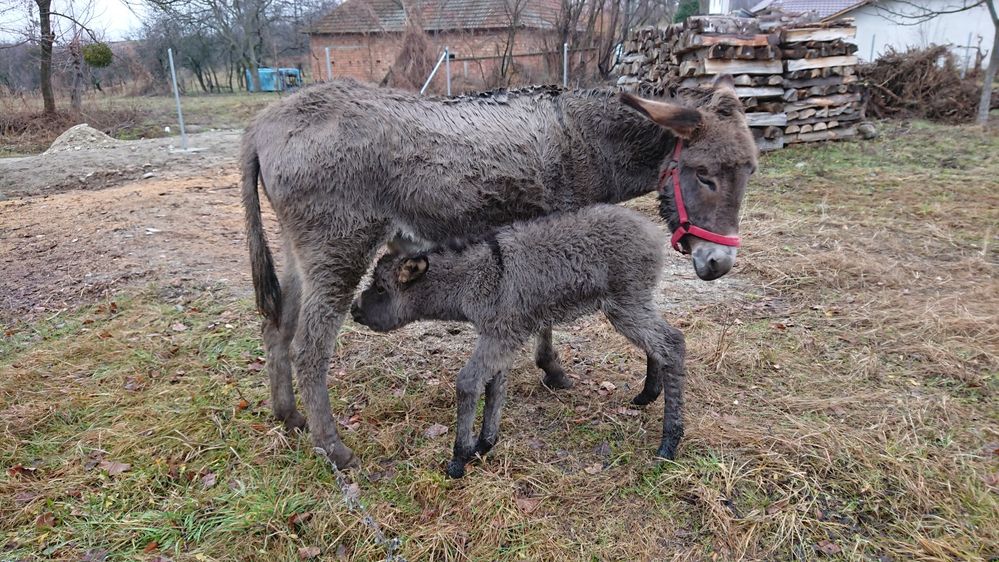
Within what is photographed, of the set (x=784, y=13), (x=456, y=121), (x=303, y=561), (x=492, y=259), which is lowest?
(x=303, y=561)

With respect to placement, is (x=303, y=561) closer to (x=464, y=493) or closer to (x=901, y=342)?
(x=464, y=493)

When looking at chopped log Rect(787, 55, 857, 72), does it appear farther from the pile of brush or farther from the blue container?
the blue container

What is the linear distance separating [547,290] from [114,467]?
2.44 metres

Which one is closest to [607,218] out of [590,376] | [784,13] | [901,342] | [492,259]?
[492,259]

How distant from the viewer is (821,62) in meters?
10.5

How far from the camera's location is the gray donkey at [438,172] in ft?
9.89

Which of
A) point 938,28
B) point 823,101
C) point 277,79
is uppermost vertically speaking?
point 938,28

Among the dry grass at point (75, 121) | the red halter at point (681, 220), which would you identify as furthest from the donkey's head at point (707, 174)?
the dry grass at point (75, 121)

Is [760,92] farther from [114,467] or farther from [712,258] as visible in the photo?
[114,467]

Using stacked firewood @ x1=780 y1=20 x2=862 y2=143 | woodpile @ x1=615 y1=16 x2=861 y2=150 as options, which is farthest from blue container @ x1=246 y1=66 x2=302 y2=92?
stacked firewood @ x1=780 y1=20 x2=862 y2=143

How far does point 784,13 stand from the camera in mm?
11469

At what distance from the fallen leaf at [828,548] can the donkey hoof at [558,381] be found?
1.70 meters

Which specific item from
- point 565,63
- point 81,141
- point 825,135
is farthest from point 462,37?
point 825,135

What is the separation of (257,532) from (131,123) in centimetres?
1817
